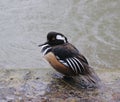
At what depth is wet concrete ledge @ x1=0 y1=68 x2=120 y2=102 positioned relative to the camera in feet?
13.9

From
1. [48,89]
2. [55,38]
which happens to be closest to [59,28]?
[55,38]

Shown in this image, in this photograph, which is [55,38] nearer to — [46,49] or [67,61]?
[46,49]

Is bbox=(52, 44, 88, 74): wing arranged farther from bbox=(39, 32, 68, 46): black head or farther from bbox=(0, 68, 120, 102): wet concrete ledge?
bbox=(0, 68, 120, 102): wet concrete ledge

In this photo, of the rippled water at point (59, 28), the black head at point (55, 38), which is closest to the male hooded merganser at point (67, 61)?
the black head at point (55, 38)

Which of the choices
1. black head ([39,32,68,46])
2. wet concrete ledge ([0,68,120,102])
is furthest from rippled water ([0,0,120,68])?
black head ([39,32,68,46])

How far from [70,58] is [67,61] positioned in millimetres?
56

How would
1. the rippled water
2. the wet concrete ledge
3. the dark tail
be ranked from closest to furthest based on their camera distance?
1. the wet concrete ledge
2. the dark tail
3. the rippled water

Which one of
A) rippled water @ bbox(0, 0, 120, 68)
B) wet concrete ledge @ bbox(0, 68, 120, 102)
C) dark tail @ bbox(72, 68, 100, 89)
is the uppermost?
dark tail @ bbox(72, 68, 100, 89)

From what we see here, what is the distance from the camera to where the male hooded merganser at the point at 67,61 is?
4.32 meters

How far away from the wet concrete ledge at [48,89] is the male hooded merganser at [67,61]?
12 centimetres

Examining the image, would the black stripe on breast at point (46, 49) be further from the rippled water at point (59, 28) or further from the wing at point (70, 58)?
the rippled water at point (59, 28)

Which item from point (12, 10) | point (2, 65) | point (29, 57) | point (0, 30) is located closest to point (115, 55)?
point (29, 57)

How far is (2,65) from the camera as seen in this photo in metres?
6.42

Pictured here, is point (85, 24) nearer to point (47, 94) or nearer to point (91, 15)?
point (91, 15)
